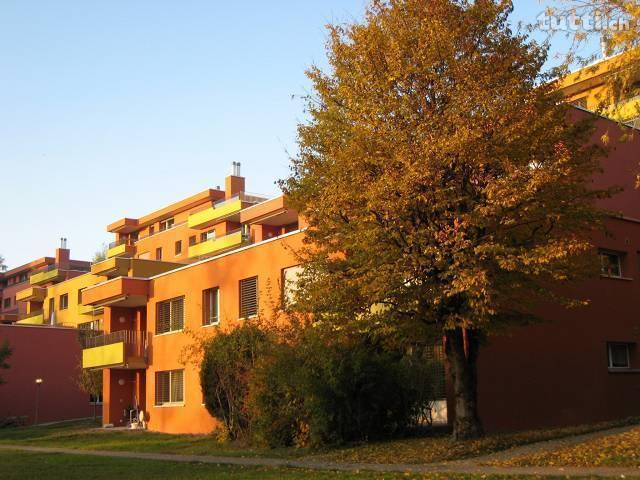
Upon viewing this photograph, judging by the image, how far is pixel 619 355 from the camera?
904 inches

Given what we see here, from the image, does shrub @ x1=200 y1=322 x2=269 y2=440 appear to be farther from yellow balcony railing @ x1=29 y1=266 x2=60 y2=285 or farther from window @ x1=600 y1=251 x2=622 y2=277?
yellow balcony railing @ x1=29 y1=266 x2=60 y2=285

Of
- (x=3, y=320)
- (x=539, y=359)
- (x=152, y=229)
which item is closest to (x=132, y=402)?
(x=539, y=359)

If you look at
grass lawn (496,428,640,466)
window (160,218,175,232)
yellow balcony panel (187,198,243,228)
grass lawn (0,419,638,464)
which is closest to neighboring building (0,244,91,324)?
window (160,218,175,232)

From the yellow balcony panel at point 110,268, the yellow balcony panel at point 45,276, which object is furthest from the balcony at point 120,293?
the yellow balcony panel at point 45,276

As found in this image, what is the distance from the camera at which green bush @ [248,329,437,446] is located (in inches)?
727

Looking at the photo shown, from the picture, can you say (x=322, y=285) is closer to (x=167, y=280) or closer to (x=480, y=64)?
(x=480, y=64)

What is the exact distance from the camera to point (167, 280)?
103 feet

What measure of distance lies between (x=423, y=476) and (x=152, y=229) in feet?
186

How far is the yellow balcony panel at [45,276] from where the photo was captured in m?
74.8

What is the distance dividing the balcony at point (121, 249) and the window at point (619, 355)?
→ 48453 mm

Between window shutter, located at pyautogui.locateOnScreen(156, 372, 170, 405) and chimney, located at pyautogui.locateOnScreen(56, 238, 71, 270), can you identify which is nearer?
window shutter, located at pyautogui.locateOnScreen(156, 372, 170, 405)

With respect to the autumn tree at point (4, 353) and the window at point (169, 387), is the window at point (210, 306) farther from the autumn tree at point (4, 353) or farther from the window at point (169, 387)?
the autumn tree at point (4, 353)

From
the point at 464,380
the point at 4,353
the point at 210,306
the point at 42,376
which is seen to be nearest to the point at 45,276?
the point at 42,376

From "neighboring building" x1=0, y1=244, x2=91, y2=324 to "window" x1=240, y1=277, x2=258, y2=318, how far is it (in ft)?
147
